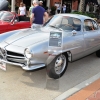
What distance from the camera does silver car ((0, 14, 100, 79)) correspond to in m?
Answer: 3.89

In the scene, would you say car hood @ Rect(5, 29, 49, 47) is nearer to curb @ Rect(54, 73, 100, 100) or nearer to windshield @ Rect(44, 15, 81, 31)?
windshield @ Rect(44, 15, 81, 31)

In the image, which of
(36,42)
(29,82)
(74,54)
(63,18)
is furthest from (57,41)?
(63,18)

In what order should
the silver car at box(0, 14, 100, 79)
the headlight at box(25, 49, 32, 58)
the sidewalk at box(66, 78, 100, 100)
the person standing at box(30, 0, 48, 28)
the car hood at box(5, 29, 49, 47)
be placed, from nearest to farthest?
the sidewalk at box(66, 78, 100, 100) < the headlight at box(25, 49, 32, 58) < the silver car at box(0, 14, 100, 79) < the car hood at box(5, 29, 49, 47) < the person standing at box(30, 0, 48, 28)

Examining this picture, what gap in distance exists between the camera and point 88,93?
3.69 m

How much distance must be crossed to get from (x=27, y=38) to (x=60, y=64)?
992 mm

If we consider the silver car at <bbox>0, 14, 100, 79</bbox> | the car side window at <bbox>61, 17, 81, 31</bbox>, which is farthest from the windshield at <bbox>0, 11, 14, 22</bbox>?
the car side window at <bbox>61, 17, 81, 31</bbox>

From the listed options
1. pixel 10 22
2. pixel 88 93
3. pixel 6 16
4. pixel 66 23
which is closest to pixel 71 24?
pixel 66 23

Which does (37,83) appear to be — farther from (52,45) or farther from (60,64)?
(52,45)

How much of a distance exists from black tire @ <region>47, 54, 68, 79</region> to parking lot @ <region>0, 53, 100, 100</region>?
0.14 metres

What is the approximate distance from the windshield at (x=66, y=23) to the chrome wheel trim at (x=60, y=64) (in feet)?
3.34

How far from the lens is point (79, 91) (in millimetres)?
3773

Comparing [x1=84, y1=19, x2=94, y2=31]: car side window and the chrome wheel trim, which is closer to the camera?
the chrome wheel trim

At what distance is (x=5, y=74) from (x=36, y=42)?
1.13 m

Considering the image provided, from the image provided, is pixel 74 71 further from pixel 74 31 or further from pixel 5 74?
pixel 5 74
